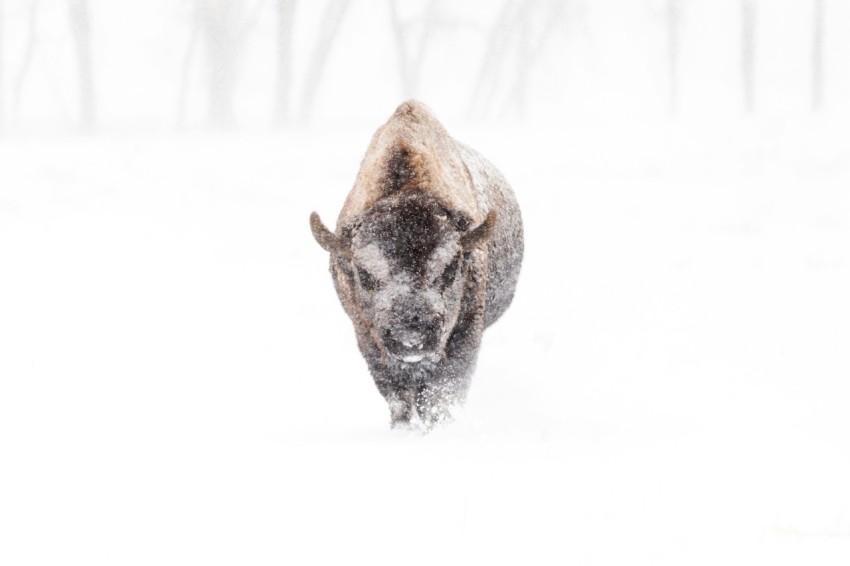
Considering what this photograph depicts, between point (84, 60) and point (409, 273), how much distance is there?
24.2 metres

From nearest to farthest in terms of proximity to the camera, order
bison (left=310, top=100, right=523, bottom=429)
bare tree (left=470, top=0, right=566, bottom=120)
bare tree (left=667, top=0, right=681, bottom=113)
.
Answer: bison (left=310, top=100, right=523, bottom=429) → bare tree (left=667, top=0, right=681, bottom=113) → bare tree (left=470, top=0, right=566, bottom=120)

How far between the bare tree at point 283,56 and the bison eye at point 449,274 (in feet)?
72.3

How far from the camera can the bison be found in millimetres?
4379

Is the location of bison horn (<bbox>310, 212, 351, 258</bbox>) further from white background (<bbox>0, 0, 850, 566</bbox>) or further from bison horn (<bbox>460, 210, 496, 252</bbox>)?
white background (<bbox>0, 0, 850, 566</bbox>)

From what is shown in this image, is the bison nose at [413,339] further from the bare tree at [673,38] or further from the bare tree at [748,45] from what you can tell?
the bare tree at [673,38]

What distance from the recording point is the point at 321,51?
994 inches

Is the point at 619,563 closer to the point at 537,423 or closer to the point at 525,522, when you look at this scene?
the point at 525,522

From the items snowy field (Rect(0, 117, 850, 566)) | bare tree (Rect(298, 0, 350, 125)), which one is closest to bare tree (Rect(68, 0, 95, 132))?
bare tree (Rect(298, 0, 350, 125))

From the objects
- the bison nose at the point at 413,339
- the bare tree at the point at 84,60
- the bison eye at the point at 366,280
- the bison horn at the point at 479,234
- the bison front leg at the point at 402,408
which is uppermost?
the bison horn at the point at 479,234

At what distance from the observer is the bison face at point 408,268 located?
14.1 ft

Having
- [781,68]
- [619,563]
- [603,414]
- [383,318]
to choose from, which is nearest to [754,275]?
[603,414]

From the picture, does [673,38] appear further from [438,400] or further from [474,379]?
[438,400]

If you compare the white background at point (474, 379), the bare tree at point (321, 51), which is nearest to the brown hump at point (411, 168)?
the white background at point (474, 379)

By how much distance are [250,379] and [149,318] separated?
2572mm
